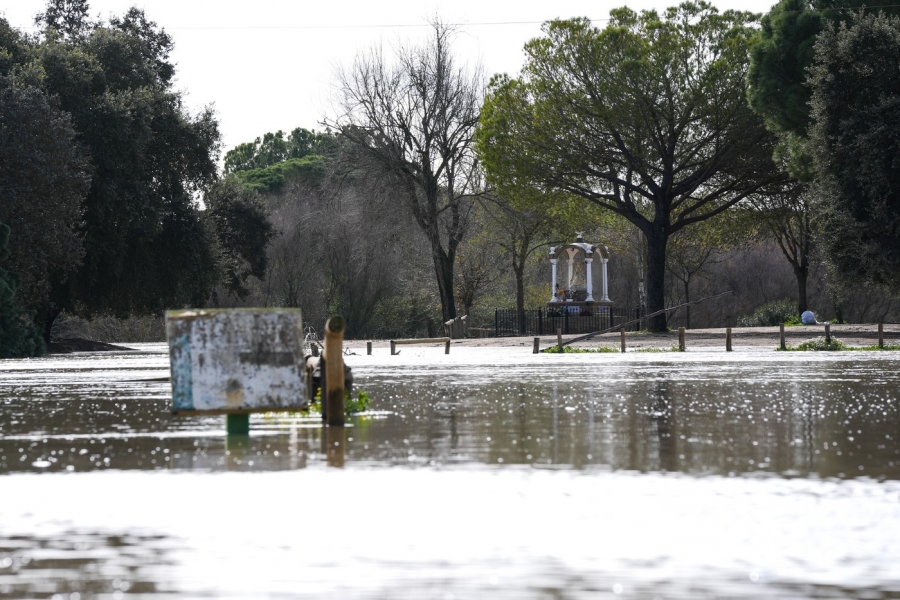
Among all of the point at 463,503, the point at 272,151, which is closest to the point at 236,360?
the point at 463,503

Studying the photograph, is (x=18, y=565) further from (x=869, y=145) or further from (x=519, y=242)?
(x=519, y=242)

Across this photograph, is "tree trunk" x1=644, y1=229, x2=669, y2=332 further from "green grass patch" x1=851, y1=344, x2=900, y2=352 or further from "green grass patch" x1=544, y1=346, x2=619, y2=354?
"green grass patch" x1=851, y1=344, x2=900, y2=352

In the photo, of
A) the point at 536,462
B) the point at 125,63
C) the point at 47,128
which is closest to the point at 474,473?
the point at 536,462

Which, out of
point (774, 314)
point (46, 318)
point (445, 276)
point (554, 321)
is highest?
point (445, 276)

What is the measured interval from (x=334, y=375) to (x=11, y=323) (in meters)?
31.4

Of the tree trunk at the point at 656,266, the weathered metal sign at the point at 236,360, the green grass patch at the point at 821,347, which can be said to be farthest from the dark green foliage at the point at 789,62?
the weathered metal sign at the point at 236,360

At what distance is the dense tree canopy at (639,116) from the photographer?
165 ft

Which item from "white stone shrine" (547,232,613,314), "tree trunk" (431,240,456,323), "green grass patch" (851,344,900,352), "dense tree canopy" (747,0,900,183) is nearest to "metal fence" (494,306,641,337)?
"white stone shrine" (547,232,613,314)

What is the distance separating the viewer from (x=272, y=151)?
354 feet

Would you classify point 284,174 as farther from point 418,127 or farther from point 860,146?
point 860,146

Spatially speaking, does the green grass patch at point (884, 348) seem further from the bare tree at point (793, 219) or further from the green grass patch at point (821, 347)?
the bare tree at point (793, 219)

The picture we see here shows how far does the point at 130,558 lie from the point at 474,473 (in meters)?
3.52

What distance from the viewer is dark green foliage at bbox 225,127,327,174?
349 ft

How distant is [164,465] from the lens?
33.5 feet
